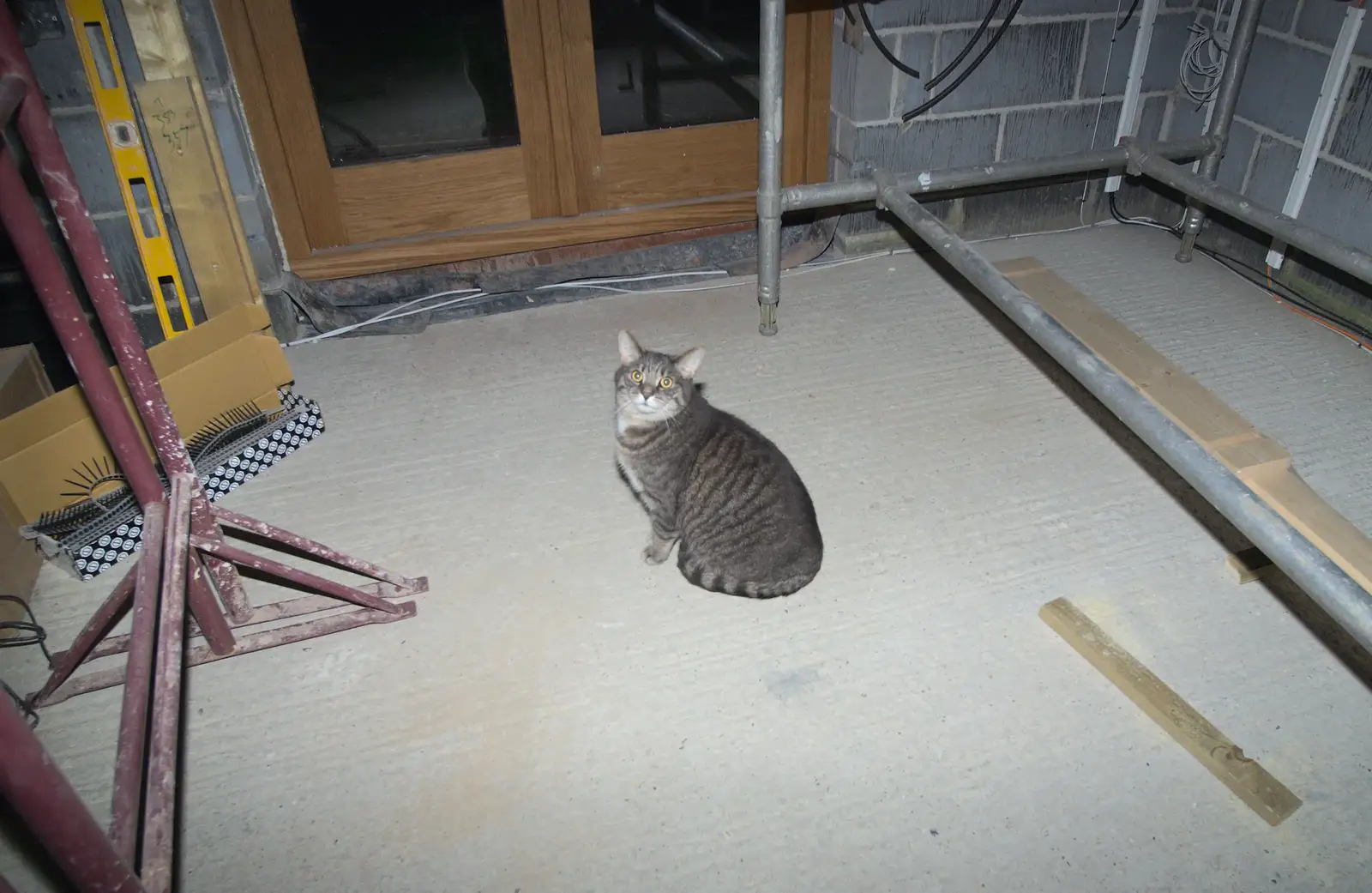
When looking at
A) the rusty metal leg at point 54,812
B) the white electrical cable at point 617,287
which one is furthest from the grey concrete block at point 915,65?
the rusty metal leg at point 54,812

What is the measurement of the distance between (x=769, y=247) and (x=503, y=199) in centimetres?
99

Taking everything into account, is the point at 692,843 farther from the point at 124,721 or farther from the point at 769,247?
the point at 769,247

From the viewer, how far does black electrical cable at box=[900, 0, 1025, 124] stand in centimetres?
288

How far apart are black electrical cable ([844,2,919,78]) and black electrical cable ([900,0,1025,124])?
11 cm

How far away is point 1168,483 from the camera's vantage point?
2178mm

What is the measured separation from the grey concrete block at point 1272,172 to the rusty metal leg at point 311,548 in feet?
9.21

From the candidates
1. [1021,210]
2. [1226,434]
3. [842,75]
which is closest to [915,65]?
[842,75]

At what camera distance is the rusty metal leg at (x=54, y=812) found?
890 mm

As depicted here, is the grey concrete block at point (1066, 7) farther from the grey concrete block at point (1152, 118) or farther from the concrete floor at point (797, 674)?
the concrete floor at point (797, 674)

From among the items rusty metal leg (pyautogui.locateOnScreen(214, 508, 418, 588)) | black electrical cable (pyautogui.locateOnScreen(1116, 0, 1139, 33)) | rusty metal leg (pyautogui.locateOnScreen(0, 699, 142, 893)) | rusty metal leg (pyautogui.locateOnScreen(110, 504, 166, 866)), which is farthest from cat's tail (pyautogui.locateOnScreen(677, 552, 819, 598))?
black electrical cable (pyautogui.locateOnScreen(1116, 0, 1139, 33))

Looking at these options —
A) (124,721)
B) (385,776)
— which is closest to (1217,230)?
(385,776)

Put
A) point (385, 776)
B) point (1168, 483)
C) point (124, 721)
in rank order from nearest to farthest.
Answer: point (124, 721), point (385, 776), point (1168, 483)

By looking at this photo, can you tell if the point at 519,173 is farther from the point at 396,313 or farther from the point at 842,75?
the point at 842,75

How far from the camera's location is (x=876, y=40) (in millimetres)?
2854
